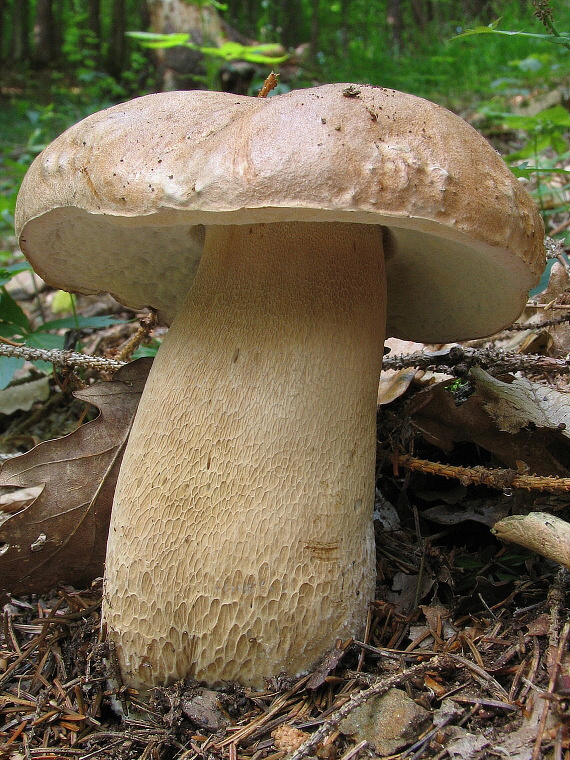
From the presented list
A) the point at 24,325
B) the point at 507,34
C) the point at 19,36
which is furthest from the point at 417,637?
the point at 19,36

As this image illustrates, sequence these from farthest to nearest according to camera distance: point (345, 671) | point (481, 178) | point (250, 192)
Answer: point (345, 671) → point (481, 178) → point (250, 192)

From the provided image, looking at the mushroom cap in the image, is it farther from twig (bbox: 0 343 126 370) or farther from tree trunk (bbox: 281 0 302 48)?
tree trunk (bbox: 281 0 302 48)

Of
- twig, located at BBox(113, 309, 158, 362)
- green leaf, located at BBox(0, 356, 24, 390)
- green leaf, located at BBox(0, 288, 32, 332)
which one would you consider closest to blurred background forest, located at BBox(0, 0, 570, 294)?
green leaf, located at BBox(0, 288, 32, 332)

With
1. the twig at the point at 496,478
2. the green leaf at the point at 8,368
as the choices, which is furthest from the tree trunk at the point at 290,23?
the twig at the point at 496,478

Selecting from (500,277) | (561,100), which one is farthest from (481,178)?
(561,100)

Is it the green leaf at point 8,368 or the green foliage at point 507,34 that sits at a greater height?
the green foliage at point 507,34

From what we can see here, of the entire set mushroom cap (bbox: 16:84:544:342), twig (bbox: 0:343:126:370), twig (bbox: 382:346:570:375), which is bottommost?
twig (bbox: 0:343:126:370)

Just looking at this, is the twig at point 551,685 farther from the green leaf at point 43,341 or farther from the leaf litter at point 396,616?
the green leaf at point 43,341

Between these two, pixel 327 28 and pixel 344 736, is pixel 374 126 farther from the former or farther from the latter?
pixel 327 28
